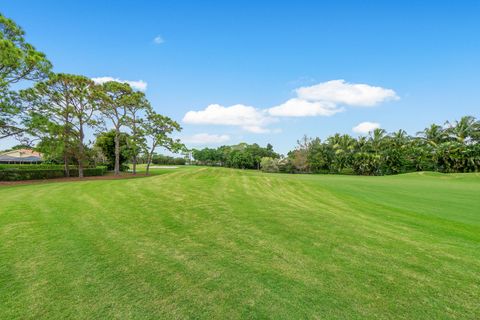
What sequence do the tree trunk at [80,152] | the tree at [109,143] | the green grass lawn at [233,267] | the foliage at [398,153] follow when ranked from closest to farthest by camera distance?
the green grass lawn at [233,267]
the tree trunk at [80,152]
the tree at [109,143]
the foliage at [398,153]

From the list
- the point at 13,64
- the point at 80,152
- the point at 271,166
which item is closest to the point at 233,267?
the point at 13,64

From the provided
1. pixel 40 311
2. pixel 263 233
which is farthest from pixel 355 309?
pixel 40 311

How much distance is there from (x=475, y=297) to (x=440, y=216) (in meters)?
6.00

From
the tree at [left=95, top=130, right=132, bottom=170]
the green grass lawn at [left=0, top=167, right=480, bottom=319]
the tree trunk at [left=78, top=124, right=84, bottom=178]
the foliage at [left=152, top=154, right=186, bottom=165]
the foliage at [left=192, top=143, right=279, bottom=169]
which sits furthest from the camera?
the foliage at [left=152, top=154, right=186, bottom=165]

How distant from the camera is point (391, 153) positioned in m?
41.3

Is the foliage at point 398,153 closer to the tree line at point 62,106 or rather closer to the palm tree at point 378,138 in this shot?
the palm tree at point 378,138

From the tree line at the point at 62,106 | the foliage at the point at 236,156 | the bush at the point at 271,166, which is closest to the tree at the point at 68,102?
the tree line at the point at 62,106

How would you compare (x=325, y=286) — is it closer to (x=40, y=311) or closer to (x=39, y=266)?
(x=40, y=311)

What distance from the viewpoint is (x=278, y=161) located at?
179ft

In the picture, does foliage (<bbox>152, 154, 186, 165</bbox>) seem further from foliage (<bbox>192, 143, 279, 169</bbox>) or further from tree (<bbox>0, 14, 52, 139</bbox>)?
tree (<bbox>0, 14, 52, 139</bbox>)

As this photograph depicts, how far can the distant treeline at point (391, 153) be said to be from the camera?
120ft

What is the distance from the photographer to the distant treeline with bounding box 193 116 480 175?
36656 mm

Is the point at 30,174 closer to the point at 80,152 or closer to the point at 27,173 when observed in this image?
the point at 27,173

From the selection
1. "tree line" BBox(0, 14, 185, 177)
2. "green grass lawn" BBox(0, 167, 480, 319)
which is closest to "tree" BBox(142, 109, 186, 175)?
"tree line" BBox(0, 14, 185, 177)
